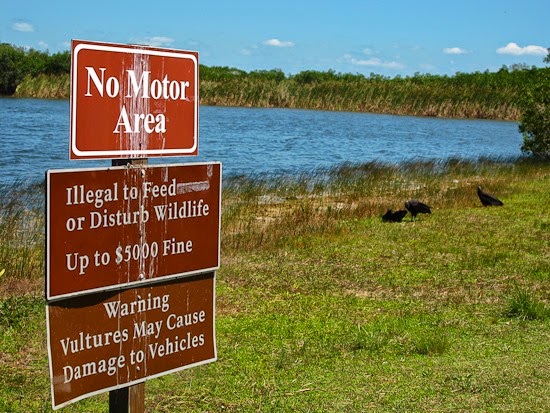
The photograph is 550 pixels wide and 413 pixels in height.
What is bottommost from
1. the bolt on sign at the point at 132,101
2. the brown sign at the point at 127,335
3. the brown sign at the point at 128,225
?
the brown sign at the point at 127,335

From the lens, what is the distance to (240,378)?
5.86 meters

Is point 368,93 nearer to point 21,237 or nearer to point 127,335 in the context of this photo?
point 21,237

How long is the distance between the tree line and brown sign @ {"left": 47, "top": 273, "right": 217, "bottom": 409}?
1902 inches

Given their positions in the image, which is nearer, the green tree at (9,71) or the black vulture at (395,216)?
the black vulture at (395,216)

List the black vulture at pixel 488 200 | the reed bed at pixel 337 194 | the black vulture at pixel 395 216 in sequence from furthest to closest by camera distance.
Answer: the black vulture at pixel 488 200 → the black vulture at pixel 395 216 → the reed bed at pixel 337 194

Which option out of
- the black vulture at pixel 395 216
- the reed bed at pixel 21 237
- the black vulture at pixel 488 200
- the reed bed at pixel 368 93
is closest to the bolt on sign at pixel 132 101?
the reed bed at pixel 21 237

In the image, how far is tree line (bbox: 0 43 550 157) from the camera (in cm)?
5550

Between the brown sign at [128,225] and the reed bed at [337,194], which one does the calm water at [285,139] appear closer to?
the reed bed at [337,194]

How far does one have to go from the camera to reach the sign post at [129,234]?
3.08 metres

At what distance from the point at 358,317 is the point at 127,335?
464cm

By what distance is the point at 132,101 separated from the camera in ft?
10.6

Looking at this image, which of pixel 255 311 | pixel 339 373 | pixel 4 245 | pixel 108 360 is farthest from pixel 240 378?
pixel 4 245

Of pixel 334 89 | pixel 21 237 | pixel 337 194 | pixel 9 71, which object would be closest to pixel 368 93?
pixel 334 89

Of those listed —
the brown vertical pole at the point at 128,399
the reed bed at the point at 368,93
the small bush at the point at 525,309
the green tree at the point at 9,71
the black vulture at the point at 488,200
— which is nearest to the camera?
the brown vertical pole at the point at 128,399
